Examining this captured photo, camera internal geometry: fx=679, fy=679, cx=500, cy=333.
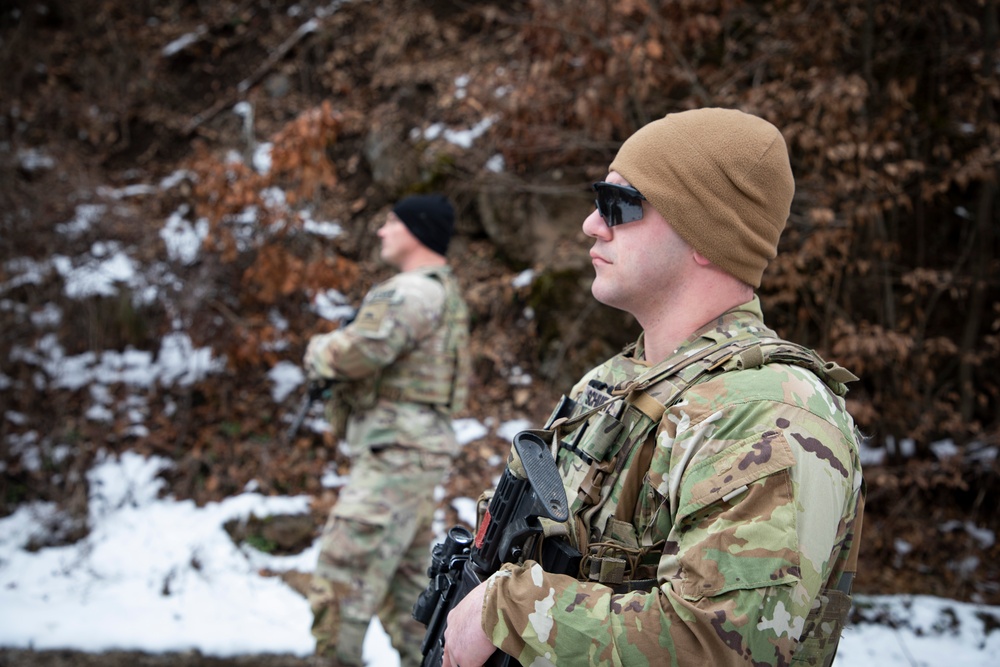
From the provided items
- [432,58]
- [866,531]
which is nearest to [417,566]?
[866,531]

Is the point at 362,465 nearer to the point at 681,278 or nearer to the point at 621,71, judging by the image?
the point at 681,278

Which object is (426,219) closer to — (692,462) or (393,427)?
(393,427)

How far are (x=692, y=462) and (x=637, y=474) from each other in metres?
0.16

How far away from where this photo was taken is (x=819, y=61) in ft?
17.3

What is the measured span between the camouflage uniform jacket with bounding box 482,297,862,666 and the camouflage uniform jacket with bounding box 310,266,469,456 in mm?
2055

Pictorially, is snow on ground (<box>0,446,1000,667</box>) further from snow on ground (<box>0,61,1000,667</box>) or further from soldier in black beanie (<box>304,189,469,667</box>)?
soldier in black beanie (<box>304,189,469,667</box>)

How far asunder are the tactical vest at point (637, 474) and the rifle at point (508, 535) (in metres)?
0.07

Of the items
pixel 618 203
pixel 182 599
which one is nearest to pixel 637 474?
pixel 618 203

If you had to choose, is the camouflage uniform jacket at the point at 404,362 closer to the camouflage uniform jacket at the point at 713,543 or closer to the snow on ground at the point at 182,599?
the snow on ground at the point at 182,599

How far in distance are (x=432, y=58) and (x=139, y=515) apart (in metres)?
6.30

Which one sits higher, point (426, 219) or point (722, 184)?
point (722, 184)

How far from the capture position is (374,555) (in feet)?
10.5

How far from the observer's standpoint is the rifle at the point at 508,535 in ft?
4.28

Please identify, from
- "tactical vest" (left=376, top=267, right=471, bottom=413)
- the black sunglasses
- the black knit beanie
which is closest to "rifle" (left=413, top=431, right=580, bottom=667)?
the black sunglasses
